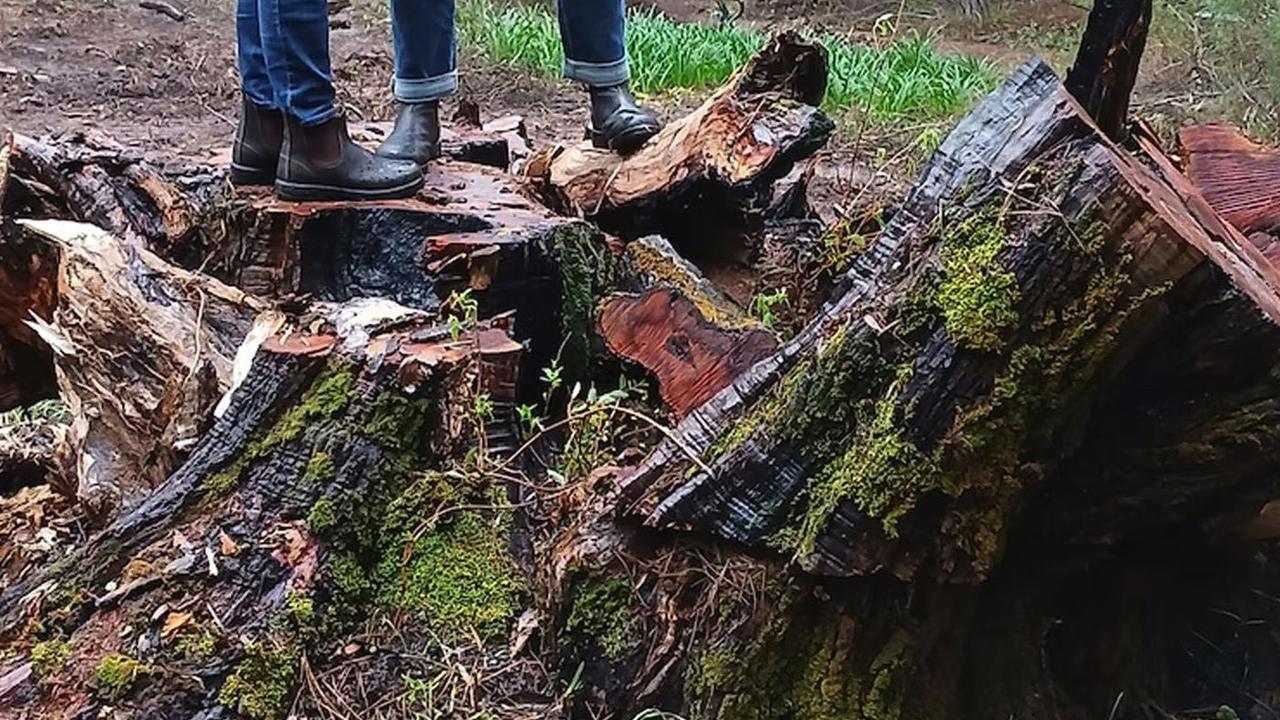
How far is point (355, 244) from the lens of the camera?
2.94 m

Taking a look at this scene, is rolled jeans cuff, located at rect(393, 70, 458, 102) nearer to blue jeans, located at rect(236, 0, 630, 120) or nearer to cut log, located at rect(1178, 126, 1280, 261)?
blue jeans, located at rect(236, 0, 630, 120)

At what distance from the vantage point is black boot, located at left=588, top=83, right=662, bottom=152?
11.1 feet

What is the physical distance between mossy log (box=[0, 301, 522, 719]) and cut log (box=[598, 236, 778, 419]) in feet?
0.94

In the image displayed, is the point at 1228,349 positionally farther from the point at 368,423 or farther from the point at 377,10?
the point at 377,10

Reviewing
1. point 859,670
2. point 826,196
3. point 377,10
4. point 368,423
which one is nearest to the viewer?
point 859,670

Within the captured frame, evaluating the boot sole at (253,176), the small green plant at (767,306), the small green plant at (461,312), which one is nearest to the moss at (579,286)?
the small green plant at (461,312)

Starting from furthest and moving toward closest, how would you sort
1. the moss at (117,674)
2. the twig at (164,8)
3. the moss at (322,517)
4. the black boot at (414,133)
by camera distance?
the twig at (164,8), the black boot at (414,133), the moss at (322,517), the moss at (117,674)

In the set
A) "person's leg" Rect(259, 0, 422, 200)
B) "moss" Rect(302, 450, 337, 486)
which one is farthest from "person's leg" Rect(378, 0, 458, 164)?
"moss" Rect(302, 450, 337, 486)

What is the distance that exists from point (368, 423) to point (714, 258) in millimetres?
1395

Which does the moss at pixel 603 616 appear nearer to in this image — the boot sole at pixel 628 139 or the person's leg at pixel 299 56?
the person's leg at pixel 299 56

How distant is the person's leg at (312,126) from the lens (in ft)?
9.06

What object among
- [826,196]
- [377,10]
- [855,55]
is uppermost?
[826,196]

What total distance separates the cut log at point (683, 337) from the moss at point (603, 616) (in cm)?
47

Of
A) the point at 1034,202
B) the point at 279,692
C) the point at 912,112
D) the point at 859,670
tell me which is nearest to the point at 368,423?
the point at 279,692
